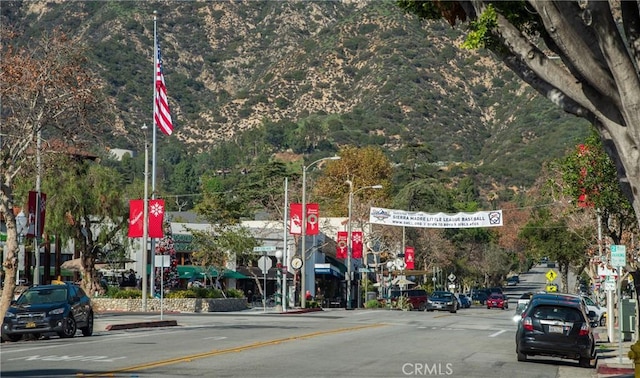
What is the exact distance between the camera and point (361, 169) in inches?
4845

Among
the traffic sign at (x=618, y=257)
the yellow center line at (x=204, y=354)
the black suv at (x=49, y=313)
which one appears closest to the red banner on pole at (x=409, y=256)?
the yellow center line at (x=204, y=354)

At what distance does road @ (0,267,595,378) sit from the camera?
2047 cm

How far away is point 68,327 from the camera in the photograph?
32.9 meters

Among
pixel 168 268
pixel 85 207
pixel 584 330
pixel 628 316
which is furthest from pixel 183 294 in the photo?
pixel 584 330

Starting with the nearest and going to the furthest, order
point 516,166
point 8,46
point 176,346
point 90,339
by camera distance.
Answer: point 176,346
point 90,339
point 8,46
point 516,166

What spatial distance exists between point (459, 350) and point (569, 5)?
15889 millimetres

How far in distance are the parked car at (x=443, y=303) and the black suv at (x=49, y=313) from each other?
36.9 meters

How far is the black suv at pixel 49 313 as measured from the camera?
107 ft

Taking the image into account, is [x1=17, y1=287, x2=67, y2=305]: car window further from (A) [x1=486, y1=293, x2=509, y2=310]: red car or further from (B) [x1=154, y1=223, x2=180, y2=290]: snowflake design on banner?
(A) [x1=486, y1=293, x2=509, y2=310]: red car

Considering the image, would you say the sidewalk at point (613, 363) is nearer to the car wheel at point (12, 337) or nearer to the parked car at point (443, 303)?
the car wheel at point (12, 337)

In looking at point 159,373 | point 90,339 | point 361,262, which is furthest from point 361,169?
point 159,373

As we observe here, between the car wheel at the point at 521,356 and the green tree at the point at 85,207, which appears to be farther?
the green tree at the point at 85,207

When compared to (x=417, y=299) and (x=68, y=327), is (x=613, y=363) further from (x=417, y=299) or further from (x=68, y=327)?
(x=417, y=299)

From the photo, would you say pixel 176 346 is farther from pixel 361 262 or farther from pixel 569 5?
pixel 361 262
